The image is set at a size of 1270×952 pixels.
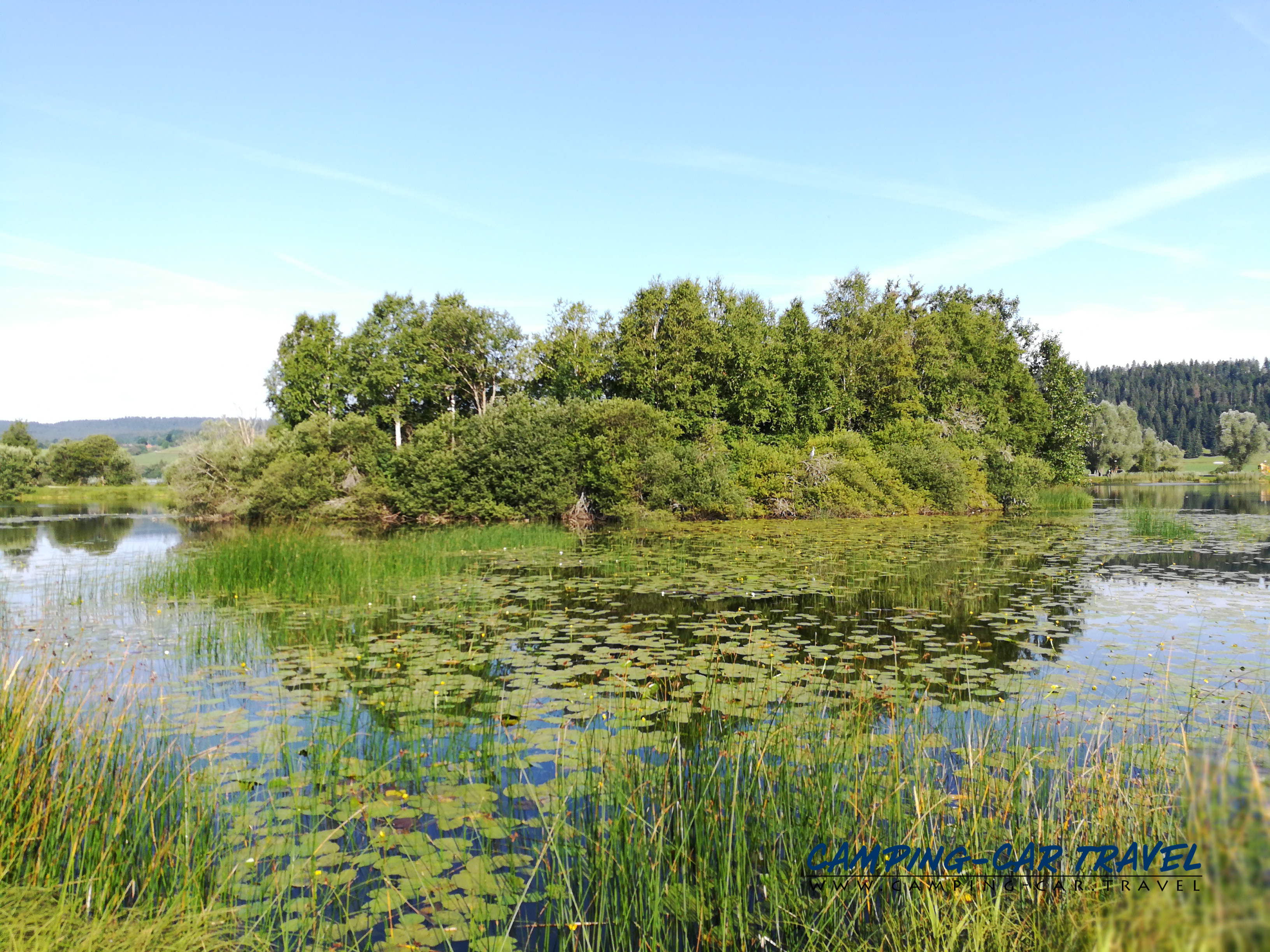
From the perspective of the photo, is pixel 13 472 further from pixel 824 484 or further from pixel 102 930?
pixel 102 930

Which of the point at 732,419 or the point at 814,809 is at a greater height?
the point at 732,419

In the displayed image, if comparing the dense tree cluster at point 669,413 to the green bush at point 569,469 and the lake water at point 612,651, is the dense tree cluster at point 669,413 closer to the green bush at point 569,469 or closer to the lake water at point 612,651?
the green bush at point 569,469

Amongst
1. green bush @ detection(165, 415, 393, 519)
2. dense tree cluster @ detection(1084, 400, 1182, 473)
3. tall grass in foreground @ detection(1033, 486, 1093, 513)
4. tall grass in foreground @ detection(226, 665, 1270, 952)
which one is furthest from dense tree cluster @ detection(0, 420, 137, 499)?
dense tree cluster @ detection(1084, 400, 1182, 473)

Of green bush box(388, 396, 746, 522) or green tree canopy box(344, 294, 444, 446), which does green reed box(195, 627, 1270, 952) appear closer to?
green bush box(388, 396, 746, 522)

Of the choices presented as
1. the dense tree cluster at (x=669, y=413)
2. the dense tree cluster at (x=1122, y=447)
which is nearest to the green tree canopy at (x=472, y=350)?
the dense tree cluster at (x=669, y=413)

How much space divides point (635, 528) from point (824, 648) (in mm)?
18552

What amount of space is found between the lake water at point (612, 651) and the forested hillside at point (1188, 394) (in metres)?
109

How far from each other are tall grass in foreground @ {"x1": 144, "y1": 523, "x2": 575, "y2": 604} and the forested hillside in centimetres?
11078

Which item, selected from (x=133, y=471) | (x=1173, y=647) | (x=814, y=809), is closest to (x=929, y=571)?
(x=1173, y=647)

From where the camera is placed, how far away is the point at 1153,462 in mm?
80562

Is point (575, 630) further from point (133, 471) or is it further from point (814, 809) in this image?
point (133, 471)

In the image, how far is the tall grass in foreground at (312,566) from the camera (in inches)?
518

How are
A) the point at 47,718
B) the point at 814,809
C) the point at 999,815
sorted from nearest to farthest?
the point at 999,815 < the point at 814,809 < the point at 47,718

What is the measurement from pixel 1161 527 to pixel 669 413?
19584 millimetres
